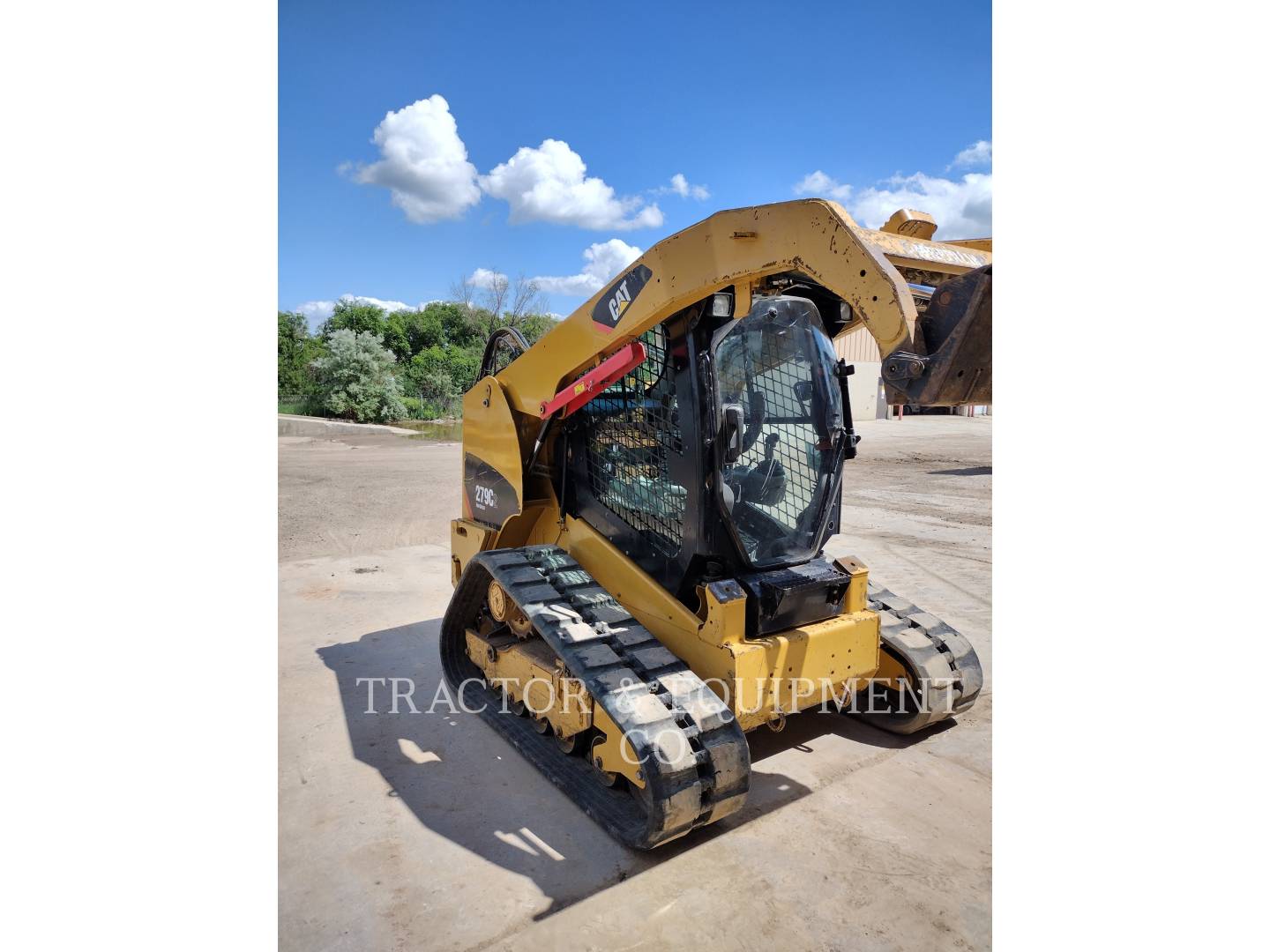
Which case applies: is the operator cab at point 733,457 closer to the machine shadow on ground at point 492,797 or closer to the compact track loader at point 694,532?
the compact track loader at point 694,532

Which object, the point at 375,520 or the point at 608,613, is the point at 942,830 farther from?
the point at 375,520

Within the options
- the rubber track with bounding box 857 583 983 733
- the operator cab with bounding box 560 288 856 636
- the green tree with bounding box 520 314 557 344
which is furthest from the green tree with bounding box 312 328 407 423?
the rubber track with bounding box 857 583 983 733

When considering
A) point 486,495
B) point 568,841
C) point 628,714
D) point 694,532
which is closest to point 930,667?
point 694,532

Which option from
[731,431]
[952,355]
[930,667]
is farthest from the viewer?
[930,667]

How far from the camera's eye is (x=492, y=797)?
3.38 meters

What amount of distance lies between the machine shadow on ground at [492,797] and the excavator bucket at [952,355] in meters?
2.08

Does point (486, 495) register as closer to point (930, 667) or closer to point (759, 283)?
point (759, 283)

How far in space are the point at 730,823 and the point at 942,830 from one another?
0.92 m

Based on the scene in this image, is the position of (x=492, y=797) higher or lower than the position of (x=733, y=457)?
lower

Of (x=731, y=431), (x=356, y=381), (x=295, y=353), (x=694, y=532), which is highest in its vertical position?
(x=295, y=353)

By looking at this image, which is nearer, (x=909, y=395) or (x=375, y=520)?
(x=909, y=395)

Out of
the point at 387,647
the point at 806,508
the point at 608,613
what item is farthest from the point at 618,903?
the point at 387,647

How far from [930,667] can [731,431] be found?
5.95 feet

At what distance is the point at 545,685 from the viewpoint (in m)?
3.72
